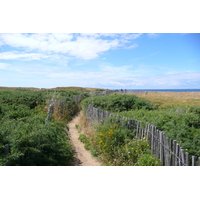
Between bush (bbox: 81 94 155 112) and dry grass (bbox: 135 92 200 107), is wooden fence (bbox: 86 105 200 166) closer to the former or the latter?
bush (bbox: 81 94 155 112)

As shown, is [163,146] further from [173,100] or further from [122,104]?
[173,100]

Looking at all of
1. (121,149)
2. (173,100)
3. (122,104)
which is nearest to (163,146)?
(121,149)

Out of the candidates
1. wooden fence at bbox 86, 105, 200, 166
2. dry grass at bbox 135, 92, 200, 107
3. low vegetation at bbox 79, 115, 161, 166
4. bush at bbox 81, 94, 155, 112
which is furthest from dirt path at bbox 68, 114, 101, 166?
dry grass at bbox 135, 92, 200, 107

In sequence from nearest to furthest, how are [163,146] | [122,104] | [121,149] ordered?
1. [163,146]
2. [121,149]
3. [122,104]

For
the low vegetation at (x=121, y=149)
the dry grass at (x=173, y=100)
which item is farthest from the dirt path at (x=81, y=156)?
the dry grass at (x=173, y=100)

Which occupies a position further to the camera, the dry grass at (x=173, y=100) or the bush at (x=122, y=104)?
the dry grass at (x=173, y=100)

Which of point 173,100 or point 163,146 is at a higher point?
point 173,100

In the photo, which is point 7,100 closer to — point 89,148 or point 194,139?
point 89,148

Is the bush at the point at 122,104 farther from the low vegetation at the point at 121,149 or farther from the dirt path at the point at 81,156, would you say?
the low vegetation at the point at 121,149

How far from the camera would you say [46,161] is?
4.55 metres

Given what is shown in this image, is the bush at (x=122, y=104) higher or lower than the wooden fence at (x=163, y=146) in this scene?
higher

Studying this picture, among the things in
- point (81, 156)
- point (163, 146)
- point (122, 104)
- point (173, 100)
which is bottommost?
point (81, 156)

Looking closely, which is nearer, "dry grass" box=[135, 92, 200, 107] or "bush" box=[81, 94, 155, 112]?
"bush" box=[81, 94, 155, 112]

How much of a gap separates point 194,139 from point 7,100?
12322 mm
